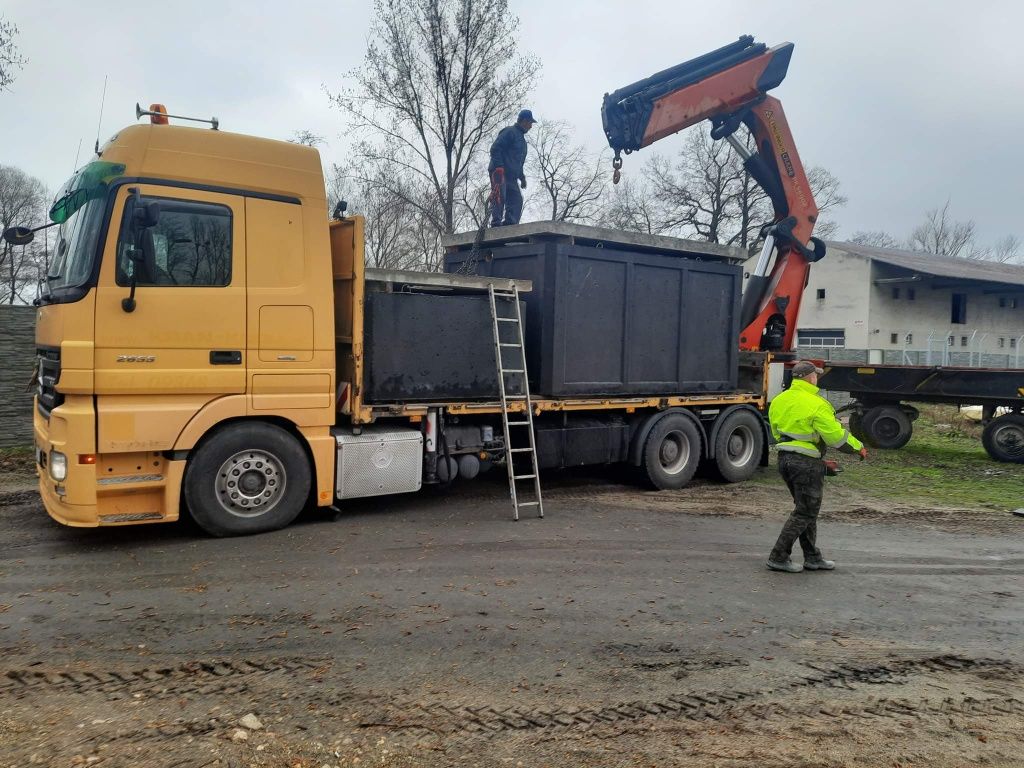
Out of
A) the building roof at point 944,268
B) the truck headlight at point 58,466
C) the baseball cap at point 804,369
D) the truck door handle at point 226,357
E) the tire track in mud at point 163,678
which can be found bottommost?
the tire track in mud at point 163,678

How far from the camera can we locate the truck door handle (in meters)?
6.48

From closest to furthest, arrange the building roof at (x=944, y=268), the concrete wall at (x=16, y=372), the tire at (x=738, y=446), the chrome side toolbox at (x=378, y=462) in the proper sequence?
the chrome side toolbox at (x=378, y=462) < the tire at (x=738, y=446) < the concrete wall at (x=16, y=372) < the building roof at (x=944, y=268)

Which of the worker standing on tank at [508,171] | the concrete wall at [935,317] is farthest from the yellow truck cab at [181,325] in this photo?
the concrete wall at [935,317]

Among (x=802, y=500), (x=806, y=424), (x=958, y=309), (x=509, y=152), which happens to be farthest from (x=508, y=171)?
(x=958, y=309)

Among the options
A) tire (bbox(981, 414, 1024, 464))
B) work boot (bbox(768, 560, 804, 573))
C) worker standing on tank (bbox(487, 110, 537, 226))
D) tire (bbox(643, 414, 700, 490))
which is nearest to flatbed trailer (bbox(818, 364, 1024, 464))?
tire (bbox(981, 414, 1024, 464))

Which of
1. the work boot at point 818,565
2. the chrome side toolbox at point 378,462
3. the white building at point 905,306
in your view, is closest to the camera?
the work boot at point 818,565

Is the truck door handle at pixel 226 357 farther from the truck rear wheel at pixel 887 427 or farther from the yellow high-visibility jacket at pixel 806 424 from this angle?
the truck rear wheel at pixel 887 427

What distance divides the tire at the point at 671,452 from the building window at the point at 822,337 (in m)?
26.7

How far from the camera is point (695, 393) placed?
32.4ft

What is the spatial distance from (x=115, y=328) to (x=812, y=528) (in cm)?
567

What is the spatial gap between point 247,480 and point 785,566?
14.7 feet

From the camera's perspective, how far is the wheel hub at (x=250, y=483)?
6.62 m

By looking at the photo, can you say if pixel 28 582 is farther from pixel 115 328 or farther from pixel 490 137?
pixel 490 137

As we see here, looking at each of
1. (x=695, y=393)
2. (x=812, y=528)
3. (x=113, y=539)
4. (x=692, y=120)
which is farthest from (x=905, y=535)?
(x=113, y=539)
